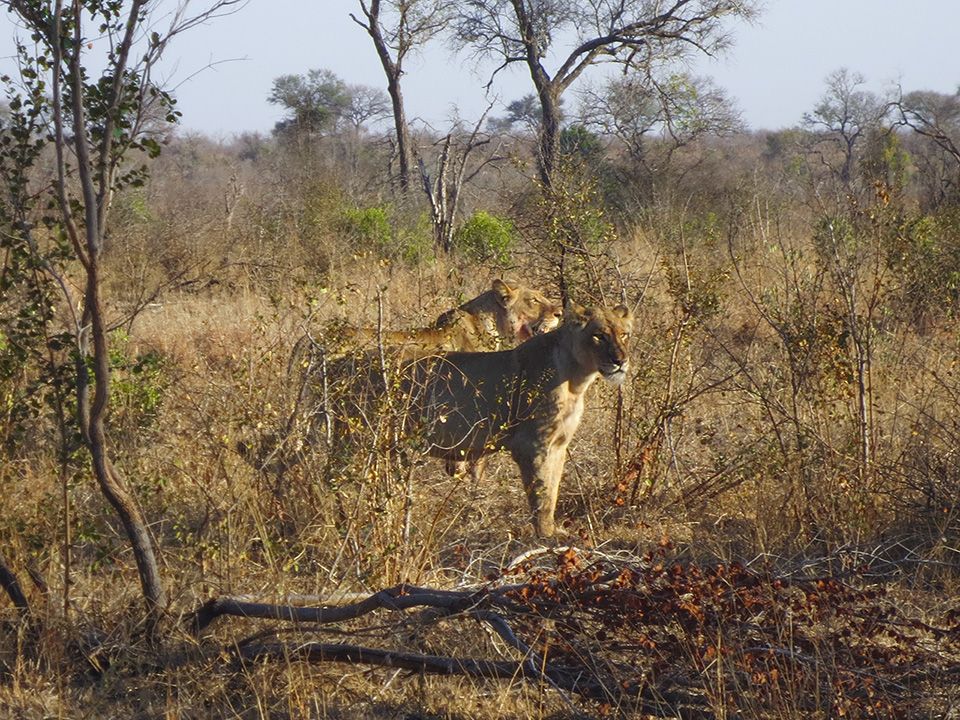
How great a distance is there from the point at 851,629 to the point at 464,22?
21.5 metres

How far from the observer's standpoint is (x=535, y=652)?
4.16 m

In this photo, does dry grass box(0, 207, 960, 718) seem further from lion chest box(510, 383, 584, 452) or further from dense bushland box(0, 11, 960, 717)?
lion chest box(510, 383, 584, 452)

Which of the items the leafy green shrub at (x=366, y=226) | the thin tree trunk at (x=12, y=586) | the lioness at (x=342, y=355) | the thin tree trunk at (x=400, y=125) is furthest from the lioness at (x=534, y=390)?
the thin tree trunk at (x=400, y=125)

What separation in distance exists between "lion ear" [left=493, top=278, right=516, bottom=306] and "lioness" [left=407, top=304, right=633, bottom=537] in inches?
96.8

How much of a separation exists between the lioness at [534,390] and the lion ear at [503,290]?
2.46m

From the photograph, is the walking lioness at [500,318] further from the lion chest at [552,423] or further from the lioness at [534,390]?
the lion chest at [552,423]

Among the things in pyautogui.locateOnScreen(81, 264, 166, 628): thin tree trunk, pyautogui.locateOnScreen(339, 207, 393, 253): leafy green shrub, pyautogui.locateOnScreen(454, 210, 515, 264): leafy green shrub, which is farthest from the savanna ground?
pyautogui.locateOnScreen(339, 207, 393, 253): leafy green shrub

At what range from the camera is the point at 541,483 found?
6473 millimetres

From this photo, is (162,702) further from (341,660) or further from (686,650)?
(686,650)

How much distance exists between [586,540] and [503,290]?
12.0 ft

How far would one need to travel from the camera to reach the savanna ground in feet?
13.5

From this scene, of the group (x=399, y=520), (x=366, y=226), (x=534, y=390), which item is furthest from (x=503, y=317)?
(x=366, y=226)

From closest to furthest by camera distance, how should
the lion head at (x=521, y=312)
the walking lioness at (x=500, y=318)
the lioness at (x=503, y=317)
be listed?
the walking lioness at (x=500, y=318), the lioness at (x=503, y=317), the lion head at (x=521, y=312)

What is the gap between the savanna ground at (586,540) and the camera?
4105mm
